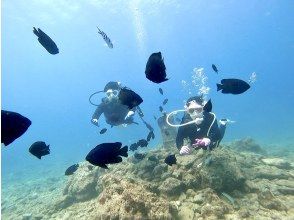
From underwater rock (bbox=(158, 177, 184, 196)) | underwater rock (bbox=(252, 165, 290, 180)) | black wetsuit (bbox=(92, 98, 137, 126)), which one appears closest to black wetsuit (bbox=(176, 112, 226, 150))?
underwater rock (bbox=(252, 165, 290, 180))

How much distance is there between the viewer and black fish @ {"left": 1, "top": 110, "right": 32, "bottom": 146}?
329cm

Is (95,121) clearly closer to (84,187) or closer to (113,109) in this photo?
(113,109)

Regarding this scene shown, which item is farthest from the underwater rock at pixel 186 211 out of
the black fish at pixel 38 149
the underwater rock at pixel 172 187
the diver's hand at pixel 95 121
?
the diver's hand at pixel 95 121

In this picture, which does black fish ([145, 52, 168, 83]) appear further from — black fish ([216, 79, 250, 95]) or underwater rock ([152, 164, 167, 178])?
underwater rock ([152, 164, 167, 178])

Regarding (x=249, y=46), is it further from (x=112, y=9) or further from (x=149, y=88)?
(x=112, y=9)

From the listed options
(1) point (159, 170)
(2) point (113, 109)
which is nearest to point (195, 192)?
(1) point (159, 170)

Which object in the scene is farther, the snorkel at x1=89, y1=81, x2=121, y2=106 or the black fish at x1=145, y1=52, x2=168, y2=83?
the snorkel at x1=89, y1=81, x2=121, y2=106

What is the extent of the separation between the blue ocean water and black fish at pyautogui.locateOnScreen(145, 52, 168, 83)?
80.6 ft

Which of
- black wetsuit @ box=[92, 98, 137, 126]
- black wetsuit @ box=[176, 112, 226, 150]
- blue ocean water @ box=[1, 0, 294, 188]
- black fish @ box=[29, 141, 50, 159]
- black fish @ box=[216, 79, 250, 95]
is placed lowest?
black fish @ box=[29, 141, 50, 159]

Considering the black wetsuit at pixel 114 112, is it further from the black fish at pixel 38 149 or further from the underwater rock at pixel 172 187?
the black fish at pixel 38 149

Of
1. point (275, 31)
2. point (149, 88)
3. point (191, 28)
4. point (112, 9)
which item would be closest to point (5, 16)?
point (112, 9)

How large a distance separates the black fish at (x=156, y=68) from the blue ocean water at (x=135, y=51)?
24.6m

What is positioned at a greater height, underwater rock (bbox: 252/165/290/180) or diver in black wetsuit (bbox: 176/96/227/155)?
diver in black wetsuit (bbox: 176/96/227/155)

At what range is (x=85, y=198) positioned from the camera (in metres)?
10.3
